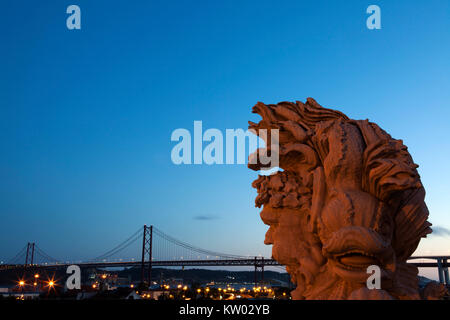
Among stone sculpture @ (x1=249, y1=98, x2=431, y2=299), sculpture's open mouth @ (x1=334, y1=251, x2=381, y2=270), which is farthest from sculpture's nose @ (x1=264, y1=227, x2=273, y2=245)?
sculpture's open mouth @ (x1=334, y1=251, x2=381, y2=270)

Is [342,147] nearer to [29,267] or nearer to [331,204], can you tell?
[331,204]

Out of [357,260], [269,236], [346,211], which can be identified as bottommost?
[357,260]

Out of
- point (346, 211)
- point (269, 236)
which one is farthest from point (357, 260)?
point (269, 236)

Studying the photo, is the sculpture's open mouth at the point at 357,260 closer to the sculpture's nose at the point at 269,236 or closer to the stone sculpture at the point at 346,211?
the stone sculpture at the point at 346,211

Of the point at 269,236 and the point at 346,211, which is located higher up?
the point at 346,211

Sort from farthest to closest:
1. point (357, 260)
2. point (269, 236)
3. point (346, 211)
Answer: point (269, 236)
point (346, 211)
point (357, 260)

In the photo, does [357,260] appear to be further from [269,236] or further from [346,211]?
[269,236]

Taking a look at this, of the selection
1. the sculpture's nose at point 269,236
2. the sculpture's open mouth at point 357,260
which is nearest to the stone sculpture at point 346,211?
the sculpture's open mouth at point 357,260

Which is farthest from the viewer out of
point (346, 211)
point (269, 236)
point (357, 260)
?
point (269, 236)

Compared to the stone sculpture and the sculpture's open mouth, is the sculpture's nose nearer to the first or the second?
the stone sculpture
